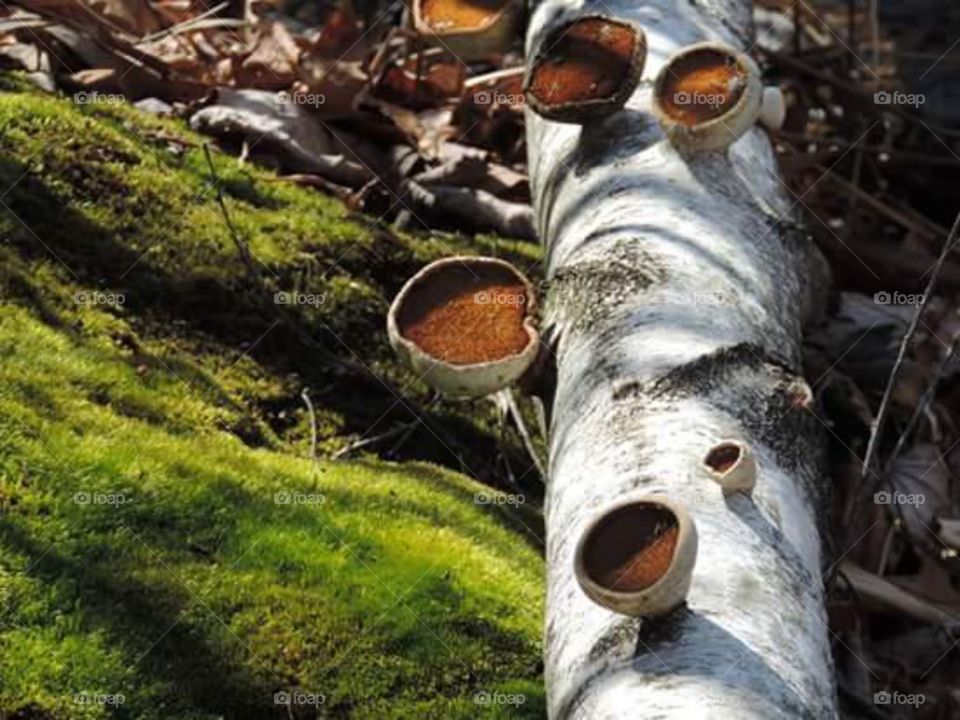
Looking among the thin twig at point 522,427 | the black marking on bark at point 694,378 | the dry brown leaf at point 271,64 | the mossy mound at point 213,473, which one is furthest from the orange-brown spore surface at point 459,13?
the black marking on bark at point 694,378

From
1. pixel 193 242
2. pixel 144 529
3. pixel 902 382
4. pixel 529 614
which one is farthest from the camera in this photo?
pixel 902 382

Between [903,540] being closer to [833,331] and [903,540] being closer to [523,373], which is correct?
[833,331]

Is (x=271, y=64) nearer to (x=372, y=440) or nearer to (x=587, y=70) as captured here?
(x=587, y=70)

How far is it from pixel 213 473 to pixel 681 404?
1.14 metres

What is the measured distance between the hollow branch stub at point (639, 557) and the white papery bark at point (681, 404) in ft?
0.21

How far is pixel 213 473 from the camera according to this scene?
3.80m

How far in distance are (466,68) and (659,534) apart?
374 cm

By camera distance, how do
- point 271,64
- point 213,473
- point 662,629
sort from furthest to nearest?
point 271,64 → point 213,473 → point 662,629

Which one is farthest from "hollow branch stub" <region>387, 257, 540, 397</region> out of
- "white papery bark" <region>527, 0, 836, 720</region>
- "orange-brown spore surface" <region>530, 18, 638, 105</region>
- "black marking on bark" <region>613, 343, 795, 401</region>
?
"orange-brown spore surface" <region>530, 18, 638, 105</region>

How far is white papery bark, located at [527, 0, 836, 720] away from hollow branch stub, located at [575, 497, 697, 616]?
2.5 inches

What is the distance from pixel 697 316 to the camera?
3.82 m

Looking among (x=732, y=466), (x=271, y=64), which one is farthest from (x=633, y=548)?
(x=271, y=64)

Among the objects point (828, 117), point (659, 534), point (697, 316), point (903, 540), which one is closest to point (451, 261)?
point (697, 316)

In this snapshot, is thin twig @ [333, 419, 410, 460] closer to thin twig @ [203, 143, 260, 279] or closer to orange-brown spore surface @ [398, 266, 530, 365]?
orange-brown spore surface @ [398, 266, 530, 365]
